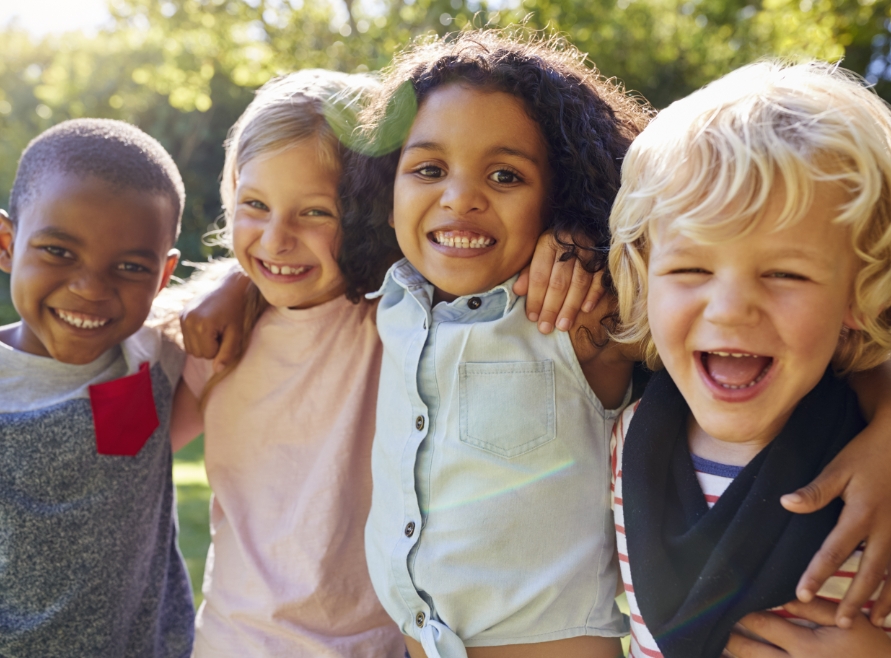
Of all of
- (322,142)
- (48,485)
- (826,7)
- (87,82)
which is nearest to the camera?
(48,485)

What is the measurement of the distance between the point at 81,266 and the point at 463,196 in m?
1.08

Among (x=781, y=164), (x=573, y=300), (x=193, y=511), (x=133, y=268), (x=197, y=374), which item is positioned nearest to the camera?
(x=781, y=164)

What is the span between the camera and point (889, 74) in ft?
27.1

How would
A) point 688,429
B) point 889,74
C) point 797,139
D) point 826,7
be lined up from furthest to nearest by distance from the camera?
point 889,74 → point 826,7 → point 688,429 → point 797,139

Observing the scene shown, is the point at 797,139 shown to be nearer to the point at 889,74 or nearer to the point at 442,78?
the point at 442,78

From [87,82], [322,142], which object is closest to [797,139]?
[322,142]

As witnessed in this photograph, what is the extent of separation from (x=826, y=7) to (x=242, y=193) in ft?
17.8

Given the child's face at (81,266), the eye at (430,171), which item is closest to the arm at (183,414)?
the child's face at (81,266)

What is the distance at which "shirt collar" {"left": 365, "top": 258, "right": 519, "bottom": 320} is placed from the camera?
1878 millimetres

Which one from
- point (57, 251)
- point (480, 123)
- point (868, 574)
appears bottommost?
point (868, 574)

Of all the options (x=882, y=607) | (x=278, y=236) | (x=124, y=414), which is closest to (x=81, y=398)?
(x=124, y=414)

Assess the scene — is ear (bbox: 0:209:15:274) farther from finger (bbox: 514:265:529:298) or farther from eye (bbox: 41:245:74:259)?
finger (bbox: 514:265:529:298)

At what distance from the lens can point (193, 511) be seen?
208 inches

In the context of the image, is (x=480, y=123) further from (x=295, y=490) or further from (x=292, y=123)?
(x=295, y=490)
